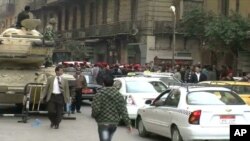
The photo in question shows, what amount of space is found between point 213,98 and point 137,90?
5054mm

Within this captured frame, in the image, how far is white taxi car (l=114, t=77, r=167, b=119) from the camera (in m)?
17.3

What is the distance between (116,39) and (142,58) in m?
5.14

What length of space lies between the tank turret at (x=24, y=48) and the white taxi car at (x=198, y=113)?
7323mm

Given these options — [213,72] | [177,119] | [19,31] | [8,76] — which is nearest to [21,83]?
[8,76]

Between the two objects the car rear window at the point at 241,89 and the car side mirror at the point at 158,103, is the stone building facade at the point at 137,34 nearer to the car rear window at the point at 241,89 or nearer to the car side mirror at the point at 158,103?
the car rear window at the point at 241,89

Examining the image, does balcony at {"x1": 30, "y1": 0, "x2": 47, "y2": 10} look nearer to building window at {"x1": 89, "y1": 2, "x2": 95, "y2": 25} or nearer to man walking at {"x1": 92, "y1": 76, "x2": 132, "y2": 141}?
building window at {"x1": 89, "y1": 2, "x2": 95, "y2": 25}

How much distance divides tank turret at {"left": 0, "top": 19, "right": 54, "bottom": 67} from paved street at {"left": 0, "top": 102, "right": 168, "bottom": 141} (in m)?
2.24

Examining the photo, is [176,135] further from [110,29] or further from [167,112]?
[110,29]

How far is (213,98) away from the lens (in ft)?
42.8

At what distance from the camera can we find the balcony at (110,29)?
44766 millimetres

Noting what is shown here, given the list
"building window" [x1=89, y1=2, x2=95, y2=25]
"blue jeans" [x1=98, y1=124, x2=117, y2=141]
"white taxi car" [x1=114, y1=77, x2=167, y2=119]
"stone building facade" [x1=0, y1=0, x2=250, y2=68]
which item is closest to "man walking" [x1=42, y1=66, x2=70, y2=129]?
"white taxi car" [x1=114, y1=77, x2=167, y2=119]

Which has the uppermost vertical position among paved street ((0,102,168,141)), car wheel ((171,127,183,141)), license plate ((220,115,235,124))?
license plate ((220,115,235,124))

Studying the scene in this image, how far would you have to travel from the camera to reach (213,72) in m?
26.8

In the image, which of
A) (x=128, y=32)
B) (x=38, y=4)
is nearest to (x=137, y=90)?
(x=128, y=32)
